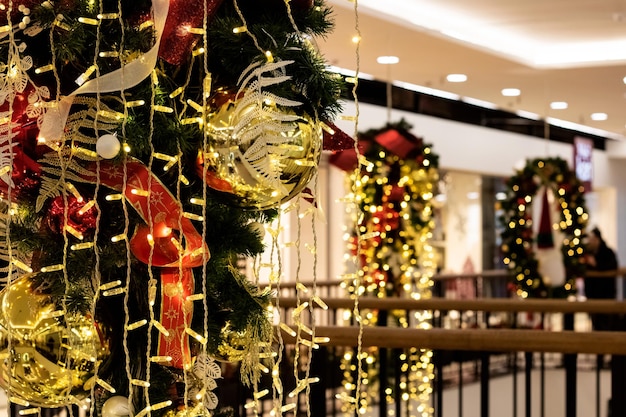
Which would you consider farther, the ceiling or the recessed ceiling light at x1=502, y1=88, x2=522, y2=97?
the recessed ceiling light at x1=502, y1=88, x2=522, y2=97

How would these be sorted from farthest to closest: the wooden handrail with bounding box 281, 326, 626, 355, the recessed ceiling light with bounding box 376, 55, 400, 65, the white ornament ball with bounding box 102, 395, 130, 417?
the recessed ceiling light with bounding box 376, 55, 400, 65, the wooden handrail with bounding box 281, 326, 626, 355, the white ornament ball with bounding box 102, 395, 130, 417

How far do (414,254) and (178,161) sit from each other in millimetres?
5889

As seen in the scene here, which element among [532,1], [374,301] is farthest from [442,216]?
[374,301]

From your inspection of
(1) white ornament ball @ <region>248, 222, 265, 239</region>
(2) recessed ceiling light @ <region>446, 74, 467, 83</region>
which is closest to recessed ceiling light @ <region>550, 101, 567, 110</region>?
(2) recessed ceiling light @ <region>446, 74, 467, 83</region>

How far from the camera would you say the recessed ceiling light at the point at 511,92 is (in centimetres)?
1015

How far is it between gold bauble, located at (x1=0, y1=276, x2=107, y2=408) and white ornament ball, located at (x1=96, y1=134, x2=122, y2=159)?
0.94 ft

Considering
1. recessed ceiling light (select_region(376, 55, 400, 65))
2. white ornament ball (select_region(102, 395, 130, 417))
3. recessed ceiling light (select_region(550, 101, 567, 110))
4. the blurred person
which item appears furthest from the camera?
the blurred person

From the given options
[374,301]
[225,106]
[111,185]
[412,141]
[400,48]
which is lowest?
[374,301]

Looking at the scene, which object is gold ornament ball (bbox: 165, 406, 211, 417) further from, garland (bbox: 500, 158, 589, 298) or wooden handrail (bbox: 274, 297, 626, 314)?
garland (bbox: 500, 158, 589, 298)

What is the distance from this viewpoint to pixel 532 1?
6875 millimetres

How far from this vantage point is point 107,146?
151 cm

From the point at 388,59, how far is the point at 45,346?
6879mm

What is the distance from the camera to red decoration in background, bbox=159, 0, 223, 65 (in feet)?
5.20

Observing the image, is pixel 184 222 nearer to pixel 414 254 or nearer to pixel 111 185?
pixel 111 185
